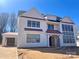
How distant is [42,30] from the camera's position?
23.8m

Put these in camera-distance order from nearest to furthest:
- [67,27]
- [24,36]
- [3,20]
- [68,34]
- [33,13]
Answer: [24,36] → [33,13] → [68,34] → [67,27] → [3,20]

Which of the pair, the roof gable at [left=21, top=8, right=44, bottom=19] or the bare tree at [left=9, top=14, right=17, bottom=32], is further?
the bare tree at [left=9, top=14, right=17, bottom=32]

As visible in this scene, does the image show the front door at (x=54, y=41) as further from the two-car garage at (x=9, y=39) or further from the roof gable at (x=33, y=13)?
the two-car garage at (x=9, y=39)

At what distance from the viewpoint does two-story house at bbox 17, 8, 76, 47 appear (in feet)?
71.2

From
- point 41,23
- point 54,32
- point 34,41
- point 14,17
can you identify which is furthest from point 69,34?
point 14,17

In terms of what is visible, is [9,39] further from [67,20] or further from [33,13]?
[67,20]

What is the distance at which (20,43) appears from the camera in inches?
836

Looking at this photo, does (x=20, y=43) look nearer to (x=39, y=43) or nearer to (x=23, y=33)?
(x=23, y=33)

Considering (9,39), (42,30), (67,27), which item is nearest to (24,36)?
(42,30)

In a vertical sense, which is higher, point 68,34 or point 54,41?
point 68,34

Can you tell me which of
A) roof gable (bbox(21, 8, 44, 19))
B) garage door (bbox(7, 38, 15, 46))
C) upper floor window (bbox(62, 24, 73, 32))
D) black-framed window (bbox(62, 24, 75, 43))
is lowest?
garage door (bbox(7, 38, 15, 46))

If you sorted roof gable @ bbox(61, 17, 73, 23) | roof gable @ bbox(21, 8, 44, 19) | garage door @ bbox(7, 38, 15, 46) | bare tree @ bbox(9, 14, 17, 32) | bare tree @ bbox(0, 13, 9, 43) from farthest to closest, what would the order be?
bare tree @ bbox(9, 14, 17, 32) < bare tree @ bbox(0, 13, 9, 43) < garage door @ bbox(7, 38, 15, 46) < roof gable @ bbox(61, 17, 73, 23) < roof gable @ bbox(21, 8, 44, 19)

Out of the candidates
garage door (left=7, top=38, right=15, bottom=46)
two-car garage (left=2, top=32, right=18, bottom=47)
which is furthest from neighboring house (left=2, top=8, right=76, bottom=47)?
garage door (left=7, top=38, right=15, bottom=46)

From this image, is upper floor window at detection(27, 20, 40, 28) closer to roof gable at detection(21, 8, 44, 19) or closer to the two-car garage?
roof gable at detection(21, 8, 44, 19)
